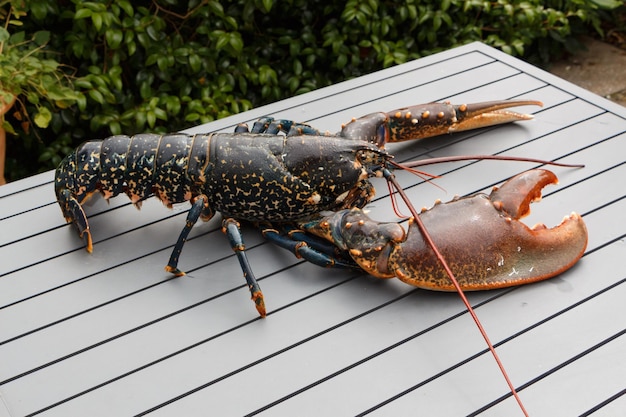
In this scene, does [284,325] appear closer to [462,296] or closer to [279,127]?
[462,296]

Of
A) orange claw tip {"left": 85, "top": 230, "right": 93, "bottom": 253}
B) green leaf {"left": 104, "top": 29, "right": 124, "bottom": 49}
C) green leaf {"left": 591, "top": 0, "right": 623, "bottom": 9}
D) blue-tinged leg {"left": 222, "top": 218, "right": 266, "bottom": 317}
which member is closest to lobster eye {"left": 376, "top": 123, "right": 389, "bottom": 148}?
blue-tinged leg {"left": 222, "top": 218, "right": 266, "bottom": 317}

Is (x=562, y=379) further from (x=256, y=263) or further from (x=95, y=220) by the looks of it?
(x=95, y=220)

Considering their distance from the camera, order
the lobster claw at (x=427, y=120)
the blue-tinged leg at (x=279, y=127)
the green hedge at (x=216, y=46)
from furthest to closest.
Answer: the green hedge at (x=216, y=46) → the lobster claw at (x=427, y=120) → the blue-tinged leg at (x=279, y=127)

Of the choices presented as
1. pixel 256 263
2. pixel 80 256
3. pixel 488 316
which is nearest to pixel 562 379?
pixel 488 316

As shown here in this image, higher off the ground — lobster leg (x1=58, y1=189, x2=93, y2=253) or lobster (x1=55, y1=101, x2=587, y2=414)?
lobster (x1=55, y1=101, x2=587, y2=414)

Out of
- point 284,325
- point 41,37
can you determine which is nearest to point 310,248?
point 284,325


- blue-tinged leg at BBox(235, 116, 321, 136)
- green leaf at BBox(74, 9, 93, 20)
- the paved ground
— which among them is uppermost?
blue-tinged leg at BBox(235, 116, 321, 136)

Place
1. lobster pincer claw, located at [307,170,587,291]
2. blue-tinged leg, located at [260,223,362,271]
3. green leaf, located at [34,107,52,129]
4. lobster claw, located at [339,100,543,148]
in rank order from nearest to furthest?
lobster pincer claw, located at [307,170,587,291] → blue-tinged leg, located at [260,223,362,271] → lobster claw, located at [339,100,543,148] → green leaf, located at [34,107,52,129]

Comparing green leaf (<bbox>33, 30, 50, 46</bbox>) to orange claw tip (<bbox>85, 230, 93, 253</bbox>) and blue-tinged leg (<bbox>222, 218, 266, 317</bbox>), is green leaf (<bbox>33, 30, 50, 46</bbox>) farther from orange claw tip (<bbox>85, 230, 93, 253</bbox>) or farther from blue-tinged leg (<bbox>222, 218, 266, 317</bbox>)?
blue-tinged leg (<bbox>222, 218, 266, 317</bbox>)

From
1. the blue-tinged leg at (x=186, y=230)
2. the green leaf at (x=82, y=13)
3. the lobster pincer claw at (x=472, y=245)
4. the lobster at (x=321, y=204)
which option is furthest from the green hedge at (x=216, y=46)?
the lobster pincer claw at (x=472, y=245)

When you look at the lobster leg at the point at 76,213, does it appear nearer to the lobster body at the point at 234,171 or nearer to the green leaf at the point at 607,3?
the lobster body at the point at 234,171
